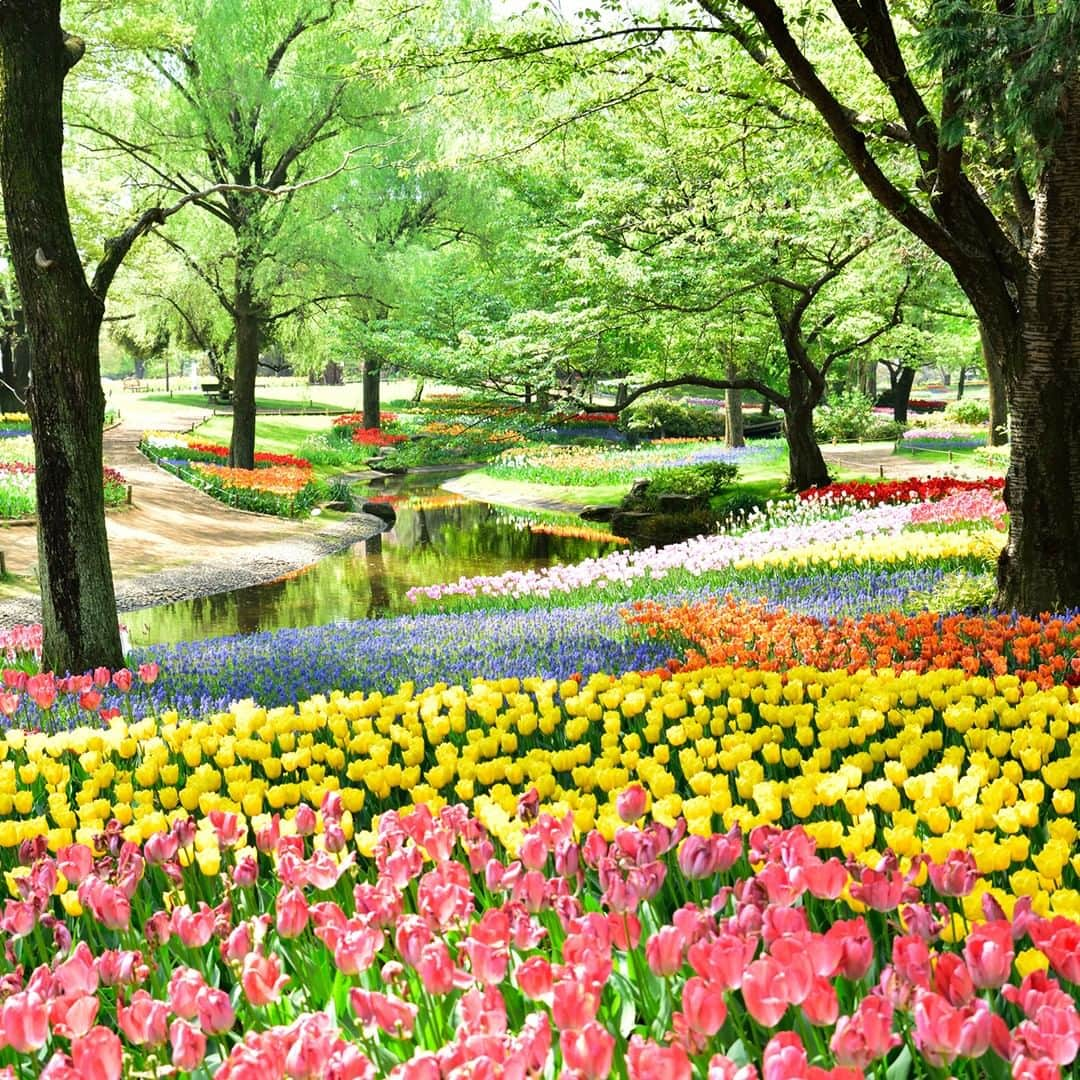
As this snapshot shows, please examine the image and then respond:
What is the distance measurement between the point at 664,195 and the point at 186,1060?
631 inches

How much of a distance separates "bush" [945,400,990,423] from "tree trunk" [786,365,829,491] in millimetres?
25717

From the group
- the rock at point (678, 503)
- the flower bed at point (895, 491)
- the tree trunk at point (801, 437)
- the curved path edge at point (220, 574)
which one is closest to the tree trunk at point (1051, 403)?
the flower bed at point (895, 491)

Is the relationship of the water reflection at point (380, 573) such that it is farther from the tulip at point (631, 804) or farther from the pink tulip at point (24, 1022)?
the pink tulip at point (24, 1022)

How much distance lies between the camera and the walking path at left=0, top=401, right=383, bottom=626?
49.8 feet

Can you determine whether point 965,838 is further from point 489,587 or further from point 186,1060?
point 489,587

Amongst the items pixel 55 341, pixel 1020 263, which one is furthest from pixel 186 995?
pixel 1020 263

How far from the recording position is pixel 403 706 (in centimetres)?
445

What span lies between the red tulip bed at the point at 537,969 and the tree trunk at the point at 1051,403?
4950 millimetres

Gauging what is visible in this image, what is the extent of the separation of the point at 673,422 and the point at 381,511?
1992 centimetres

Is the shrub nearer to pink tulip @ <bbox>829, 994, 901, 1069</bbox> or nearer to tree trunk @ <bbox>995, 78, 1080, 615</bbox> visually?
tree trunk @ <bbox>995, 78, 1080, 615</bbox>

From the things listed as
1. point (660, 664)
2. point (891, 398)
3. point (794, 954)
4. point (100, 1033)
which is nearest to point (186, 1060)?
point (100, 1033)

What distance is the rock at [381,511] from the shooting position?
24056mm

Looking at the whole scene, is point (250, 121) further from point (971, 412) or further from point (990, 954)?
point (971, 412)

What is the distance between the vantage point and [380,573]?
16906 mm
